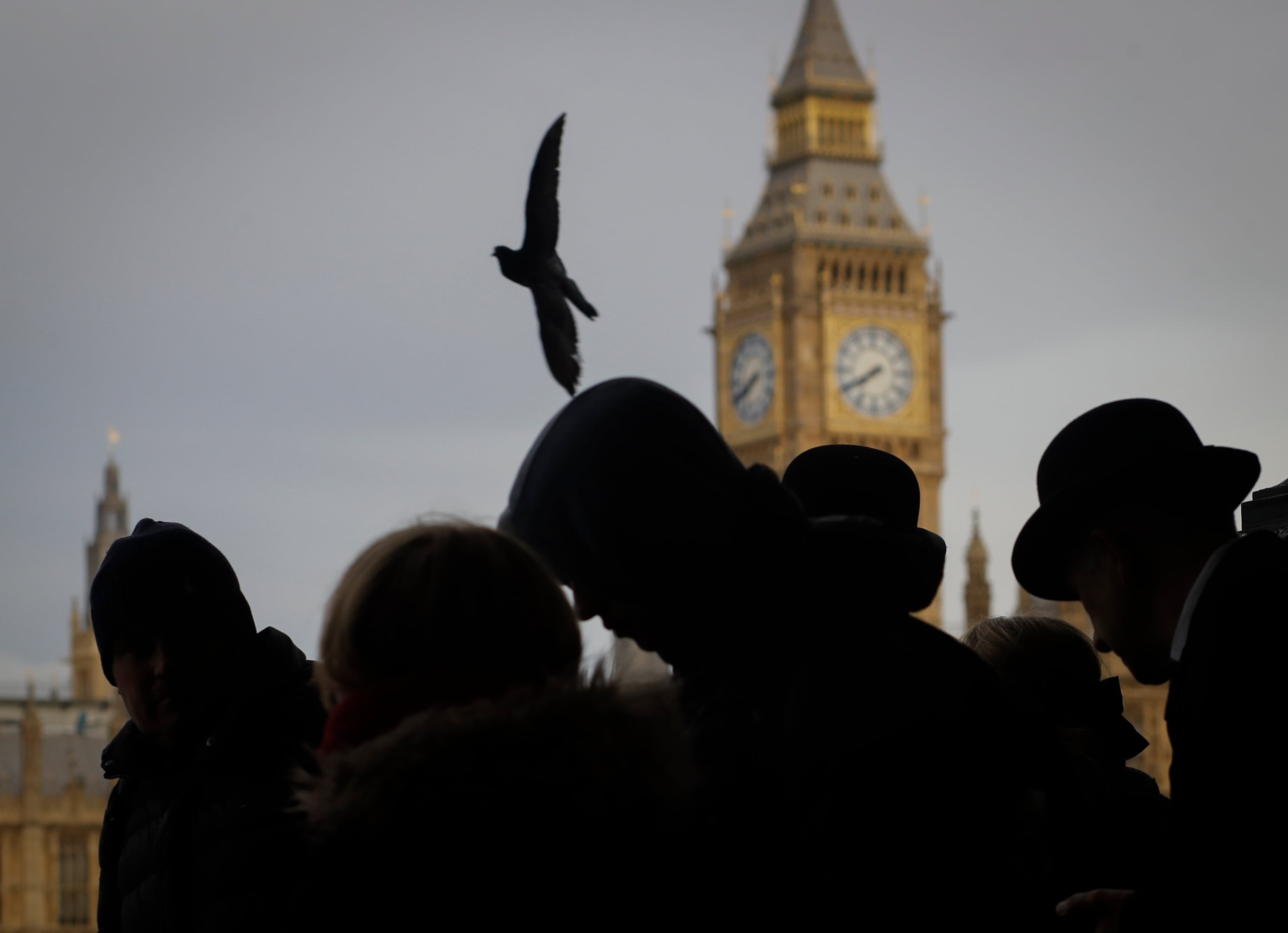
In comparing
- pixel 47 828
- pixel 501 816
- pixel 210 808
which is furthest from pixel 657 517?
pixel 47 828

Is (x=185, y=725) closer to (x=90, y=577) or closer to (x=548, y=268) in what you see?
(x=548, y=268)

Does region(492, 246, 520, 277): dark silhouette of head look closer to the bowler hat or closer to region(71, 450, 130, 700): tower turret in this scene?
the bowler hat

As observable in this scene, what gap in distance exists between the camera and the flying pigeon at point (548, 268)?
14.6 ft

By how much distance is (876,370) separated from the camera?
74562 mm

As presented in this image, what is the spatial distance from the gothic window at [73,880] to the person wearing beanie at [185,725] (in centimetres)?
7223

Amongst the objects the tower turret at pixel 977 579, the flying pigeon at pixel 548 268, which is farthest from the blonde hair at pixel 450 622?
the tower turret at pixel 977 579

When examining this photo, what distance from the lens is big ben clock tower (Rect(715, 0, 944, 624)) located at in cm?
7319

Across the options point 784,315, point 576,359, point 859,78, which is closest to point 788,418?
point 784,315

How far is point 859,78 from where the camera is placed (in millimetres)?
75438

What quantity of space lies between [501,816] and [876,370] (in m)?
72.4

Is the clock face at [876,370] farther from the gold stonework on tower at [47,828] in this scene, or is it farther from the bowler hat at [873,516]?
the bowler hat at [873,516]

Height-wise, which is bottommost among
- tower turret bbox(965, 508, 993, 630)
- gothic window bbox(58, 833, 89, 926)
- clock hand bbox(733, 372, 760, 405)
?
gothic window bbox(58, 833, 89, 926)

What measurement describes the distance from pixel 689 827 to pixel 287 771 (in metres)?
1.33

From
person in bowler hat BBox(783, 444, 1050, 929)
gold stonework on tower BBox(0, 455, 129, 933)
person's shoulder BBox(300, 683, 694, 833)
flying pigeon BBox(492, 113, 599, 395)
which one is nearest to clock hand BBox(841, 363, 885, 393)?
gold stonework on tower BBox(0, 455, 129, 933)
